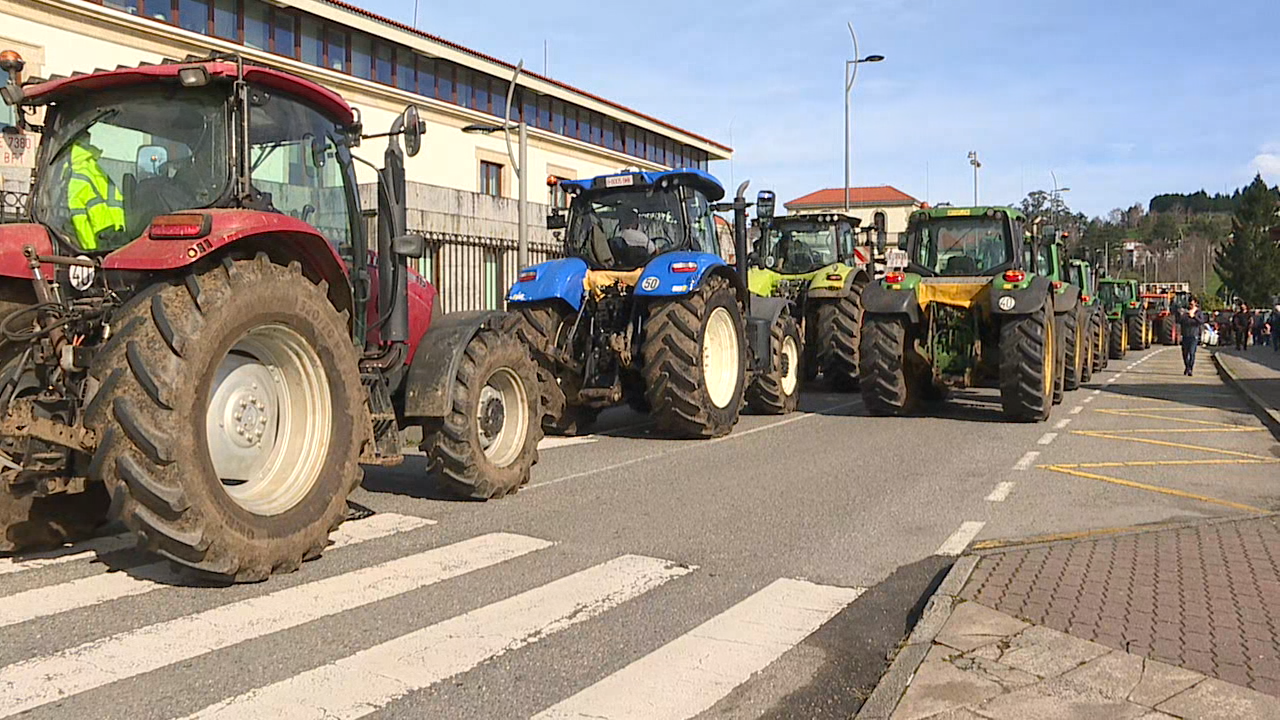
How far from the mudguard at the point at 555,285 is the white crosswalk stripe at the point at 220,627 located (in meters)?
4.57

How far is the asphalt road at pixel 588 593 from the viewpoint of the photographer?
3889mm

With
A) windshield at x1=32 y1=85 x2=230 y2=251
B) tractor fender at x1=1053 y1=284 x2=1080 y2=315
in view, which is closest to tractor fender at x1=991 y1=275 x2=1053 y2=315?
tractor fender at x1=1053 y1=284 x2=1080 y2=315

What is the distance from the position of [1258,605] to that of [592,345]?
670cm

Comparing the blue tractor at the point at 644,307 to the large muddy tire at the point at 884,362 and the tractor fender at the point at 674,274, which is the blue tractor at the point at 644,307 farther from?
the large muddy tire at the point at 884,362

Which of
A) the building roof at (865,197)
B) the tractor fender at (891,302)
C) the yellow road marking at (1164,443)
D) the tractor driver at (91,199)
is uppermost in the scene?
the building roof at (865,197)

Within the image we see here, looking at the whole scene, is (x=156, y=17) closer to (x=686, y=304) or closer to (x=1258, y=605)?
(x=686, y=304)

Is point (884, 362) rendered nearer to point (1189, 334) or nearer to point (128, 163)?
point (128, 163)

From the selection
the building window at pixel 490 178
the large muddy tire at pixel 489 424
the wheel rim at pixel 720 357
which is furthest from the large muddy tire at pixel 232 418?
the building window at pixel 490 178

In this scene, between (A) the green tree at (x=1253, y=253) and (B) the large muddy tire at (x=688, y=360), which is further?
(A) the green tree at (x=1253, y=253)

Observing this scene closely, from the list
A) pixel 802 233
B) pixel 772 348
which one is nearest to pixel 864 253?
pixel 802 233

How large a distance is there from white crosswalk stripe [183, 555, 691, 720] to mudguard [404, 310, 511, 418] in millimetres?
1670

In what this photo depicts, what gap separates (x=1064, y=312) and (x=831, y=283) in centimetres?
322

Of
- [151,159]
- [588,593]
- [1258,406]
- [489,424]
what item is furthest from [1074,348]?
[151,159]

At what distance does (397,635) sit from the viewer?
177 inches
